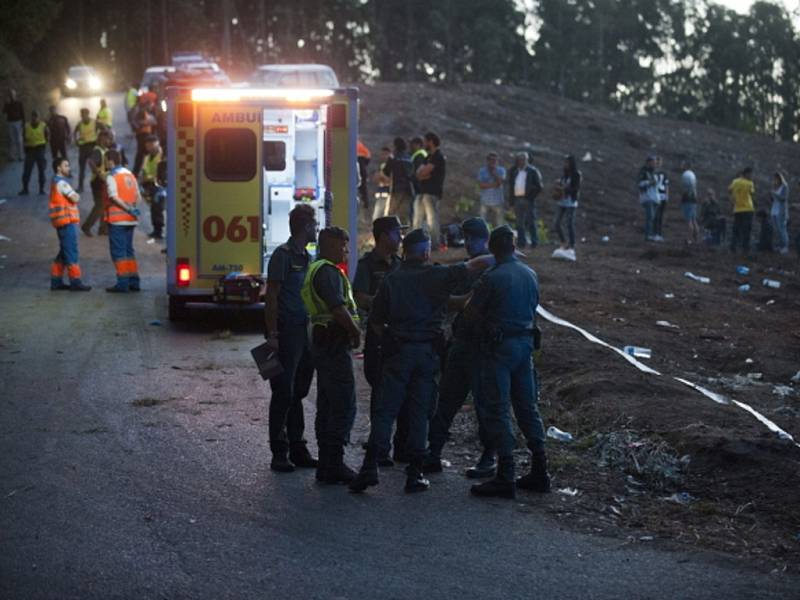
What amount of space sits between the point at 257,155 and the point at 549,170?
1106 inches

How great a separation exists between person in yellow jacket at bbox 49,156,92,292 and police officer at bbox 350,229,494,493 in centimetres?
1126

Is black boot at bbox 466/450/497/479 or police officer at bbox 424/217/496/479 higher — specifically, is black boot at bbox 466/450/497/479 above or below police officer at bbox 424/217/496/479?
below

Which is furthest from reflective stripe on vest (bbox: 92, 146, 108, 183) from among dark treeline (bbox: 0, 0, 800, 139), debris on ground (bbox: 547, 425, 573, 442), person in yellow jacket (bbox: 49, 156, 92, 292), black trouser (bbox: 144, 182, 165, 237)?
dark treeline (bbox: 0, 0, 800, 139)

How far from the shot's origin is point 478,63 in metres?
106

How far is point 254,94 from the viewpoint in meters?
15.9

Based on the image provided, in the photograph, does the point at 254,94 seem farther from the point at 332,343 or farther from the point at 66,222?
the point at 332,343

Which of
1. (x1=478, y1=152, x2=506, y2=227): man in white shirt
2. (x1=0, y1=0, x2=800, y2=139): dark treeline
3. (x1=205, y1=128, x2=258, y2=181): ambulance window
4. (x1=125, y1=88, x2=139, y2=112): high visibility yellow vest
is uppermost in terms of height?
(x1=0, y1=0, x2=800, y2=139): dark treeline

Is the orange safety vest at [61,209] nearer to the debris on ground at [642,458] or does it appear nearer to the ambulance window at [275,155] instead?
the ambulance window at [275,155]

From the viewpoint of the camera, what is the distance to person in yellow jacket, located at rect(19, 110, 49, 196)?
29844 millimetres

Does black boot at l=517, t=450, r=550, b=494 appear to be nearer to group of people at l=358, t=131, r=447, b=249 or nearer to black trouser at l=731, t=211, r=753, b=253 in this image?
group of people at l=358, t=131, r=447, b=249

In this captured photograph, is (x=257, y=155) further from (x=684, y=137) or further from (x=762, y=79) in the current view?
(x=762, y=79)

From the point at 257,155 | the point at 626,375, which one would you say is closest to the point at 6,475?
the point at 626,375

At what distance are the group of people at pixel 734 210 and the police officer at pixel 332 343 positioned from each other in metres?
19.4

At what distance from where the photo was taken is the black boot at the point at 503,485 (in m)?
8.91
